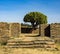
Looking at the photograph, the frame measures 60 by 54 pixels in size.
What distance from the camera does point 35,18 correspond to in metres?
46.1

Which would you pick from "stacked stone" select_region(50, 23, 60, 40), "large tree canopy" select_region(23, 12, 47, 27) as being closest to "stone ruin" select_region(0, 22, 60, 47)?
"stacked stone" select_region(50, 23, 60, 40)

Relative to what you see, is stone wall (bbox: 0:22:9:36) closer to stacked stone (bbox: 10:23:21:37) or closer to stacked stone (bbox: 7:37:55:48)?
stacked stone (bbox: 7:37:55:48)

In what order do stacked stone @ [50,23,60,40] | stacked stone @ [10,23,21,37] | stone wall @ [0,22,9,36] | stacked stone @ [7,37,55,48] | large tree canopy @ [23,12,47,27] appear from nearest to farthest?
1. stacked stone @ [7,37,55,48]
2. stone wall @ [0,22,9,36]
3. stacked stone @ [50,23,60,40]
4. stacked stone @ [10,23,21,37]
5. large tree canopy @ [23,12,47,27]

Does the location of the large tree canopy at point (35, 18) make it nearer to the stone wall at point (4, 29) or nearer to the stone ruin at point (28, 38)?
the stone ruin at point (28, 38)

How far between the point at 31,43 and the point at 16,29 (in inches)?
260

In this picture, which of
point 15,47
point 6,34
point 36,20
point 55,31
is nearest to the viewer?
point 15,47

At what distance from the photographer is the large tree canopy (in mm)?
46250

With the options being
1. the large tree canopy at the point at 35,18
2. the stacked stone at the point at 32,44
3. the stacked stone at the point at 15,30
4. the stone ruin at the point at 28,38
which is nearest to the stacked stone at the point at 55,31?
the stone ruin at the point at 28,38

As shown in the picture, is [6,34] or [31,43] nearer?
[31,43]

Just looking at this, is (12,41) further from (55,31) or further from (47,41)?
(55,31)

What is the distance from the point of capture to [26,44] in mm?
11375

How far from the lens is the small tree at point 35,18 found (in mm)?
46250

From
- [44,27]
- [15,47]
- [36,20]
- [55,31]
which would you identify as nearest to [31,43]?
[15,47]

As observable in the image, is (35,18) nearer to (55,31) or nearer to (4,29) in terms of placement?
(55,31)
